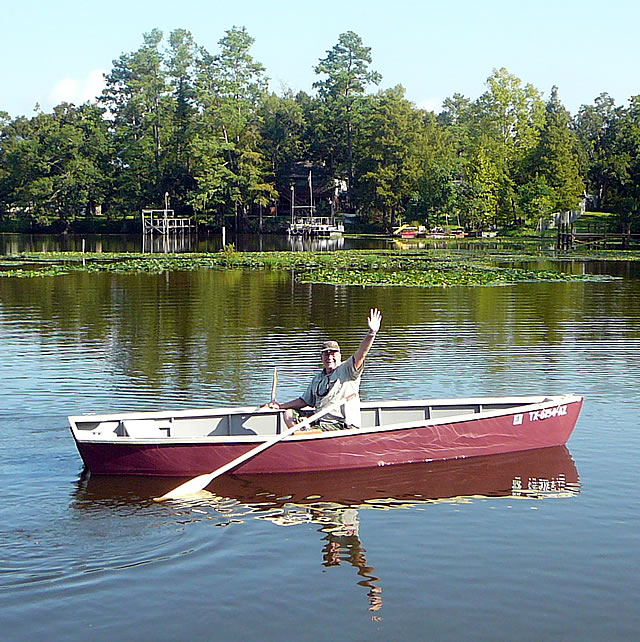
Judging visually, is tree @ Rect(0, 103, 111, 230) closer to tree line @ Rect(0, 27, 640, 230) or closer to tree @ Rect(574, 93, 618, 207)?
tree line @ Rect(0, 27, 640, 230)

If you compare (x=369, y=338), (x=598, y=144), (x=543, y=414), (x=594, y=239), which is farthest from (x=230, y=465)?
(x=598, y=144)

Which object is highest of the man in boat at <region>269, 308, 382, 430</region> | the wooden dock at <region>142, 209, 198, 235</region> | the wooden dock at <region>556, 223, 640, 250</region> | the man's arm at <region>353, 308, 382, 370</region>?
the wooden dock at <region>142, 209, 198, 235</region>

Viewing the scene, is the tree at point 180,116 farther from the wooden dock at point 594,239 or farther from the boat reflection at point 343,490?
the boat reflection at point 343,490

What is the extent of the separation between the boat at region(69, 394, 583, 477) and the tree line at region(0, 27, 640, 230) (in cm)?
7412

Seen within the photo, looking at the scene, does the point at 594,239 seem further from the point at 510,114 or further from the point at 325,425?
the point at 325,425

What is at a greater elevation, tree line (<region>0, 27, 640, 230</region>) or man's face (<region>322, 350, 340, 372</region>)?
tree line (<region>0, 27, 640, 230</region>)

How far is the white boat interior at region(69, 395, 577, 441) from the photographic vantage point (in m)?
12.6

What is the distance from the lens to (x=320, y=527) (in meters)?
10.8

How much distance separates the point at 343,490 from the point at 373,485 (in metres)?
0.42

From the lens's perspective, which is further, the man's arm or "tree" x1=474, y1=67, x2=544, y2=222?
"tree" x1=474, y1=67, x2=544, y2=222

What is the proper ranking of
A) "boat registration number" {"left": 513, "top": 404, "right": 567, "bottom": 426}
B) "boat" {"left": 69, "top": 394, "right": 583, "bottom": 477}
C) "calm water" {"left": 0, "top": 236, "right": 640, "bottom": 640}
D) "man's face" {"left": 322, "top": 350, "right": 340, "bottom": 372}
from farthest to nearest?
"boat registration number" {"left": 513, "top": 404, "right": 567, "bottom": 426} → "man's face" {"left": 322, "top": 350, "right": 340, "bottom": 372} → "boat" {"left": 69, "top": 394, "right": 583, "bottom": 477} → "calm water" {"left": 0, "top": 236, "right": 640, "bottom": 640}

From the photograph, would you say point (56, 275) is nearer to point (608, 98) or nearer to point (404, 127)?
point (404, 127)

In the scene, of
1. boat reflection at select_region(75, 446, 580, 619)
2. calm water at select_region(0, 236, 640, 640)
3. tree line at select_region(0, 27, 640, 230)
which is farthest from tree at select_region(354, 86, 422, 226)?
boat reflection at select_region(75, 446, 580, 619)

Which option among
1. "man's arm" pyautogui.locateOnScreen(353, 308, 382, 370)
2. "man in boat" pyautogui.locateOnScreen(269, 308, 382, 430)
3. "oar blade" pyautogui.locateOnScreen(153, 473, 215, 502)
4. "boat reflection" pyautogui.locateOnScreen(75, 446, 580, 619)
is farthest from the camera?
"man in boat" pyautogui.locateOnScreen(269, 308, 382, 430)
